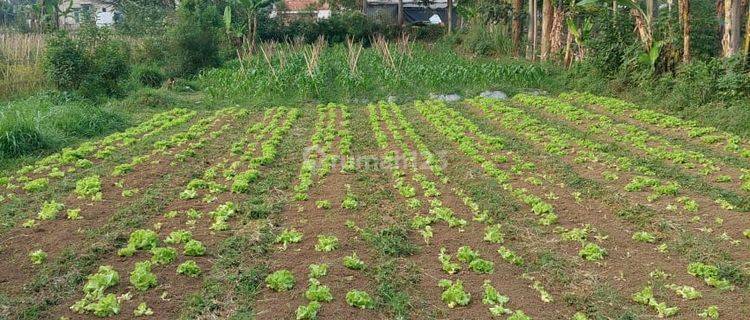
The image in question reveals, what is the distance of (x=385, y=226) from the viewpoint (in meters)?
6.79

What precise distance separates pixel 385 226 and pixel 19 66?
14355 mm

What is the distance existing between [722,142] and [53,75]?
591 inches

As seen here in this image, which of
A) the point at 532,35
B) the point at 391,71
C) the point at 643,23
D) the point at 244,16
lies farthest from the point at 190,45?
the point at 643,23

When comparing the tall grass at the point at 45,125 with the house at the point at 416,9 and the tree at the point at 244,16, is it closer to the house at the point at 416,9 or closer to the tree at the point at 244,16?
the tree at the point at 244,16

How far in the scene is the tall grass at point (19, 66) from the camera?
16359 millimetres

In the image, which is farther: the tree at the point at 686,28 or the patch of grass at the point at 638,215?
the tree at the point at 686,28

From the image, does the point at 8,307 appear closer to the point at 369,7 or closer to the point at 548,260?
the point at 548,260

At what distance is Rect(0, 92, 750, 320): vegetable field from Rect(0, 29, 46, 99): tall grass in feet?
22.2

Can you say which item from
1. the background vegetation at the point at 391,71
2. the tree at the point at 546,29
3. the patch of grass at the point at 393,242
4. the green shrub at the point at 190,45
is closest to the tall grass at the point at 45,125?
the background vegetation at the point at 391,71


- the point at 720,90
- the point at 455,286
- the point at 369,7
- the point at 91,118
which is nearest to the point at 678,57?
the point at 720,90

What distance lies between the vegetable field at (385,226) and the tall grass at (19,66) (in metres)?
6.77

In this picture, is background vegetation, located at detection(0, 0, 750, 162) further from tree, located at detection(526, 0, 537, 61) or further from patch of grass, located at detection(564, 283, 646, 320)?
patch of grass, located at detection(564, 283, 646, 320)

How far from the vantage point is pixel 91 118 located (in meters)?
12.3

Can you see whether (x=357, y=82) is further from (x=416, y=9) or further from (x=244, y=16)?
(x=416, y=9)
